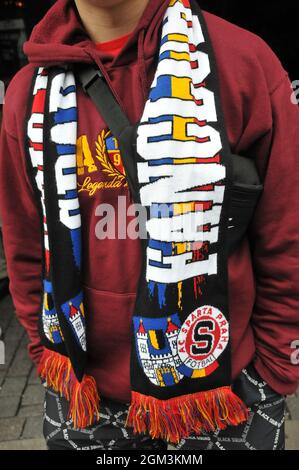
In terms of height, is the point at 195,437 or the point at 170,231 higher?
the point at 170,231

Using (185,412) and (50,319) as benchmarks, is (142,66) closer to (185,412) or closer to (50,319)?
(50,319)

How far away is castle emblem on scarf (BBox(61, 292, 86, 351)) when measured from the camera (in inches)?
51.0

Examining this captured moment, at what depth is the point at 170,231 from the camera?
1164 millimetres

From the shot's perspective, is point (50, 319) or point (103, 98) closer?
point (103, 98)

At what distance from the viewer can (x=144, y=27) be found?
3.99 ft

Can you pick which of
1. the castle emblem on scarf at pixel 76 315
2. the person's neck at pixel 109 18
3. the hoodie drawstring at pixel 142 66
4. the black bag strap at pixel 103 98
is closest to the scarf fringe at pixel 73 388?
the castle emblem on scarf at pixel 76 315

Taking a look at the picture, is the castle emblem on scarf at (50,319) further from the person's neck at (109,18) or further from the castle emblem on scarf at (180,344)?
the person's neck at (109,18)

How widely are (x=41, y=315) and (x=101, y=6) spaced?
851mm

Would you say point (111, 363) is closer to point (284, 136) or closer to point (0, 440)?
point (284, 136)

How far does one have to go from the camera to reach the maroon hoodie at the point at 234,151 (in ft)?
3.96

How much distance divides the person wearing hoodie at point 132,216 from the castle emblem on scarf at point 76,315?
0.01 meters

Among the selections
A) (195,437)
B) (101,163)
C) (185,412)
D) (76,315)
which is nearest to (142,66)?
(101,163)

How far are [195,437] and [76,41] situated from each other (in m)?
1.12

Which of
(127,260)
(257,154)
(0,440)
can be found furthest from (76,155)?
(0,440)
